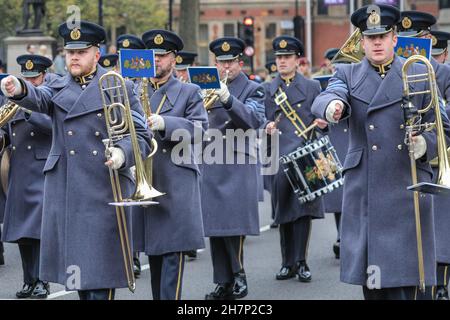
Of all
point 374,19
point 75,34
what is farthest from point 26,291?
point 374,19

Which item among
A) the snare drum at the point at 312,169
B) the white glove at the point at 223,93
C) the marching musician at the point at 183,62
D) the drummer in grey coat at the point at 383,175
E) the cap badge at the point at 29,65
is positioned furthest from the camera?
the marching musician at the point at 183,62

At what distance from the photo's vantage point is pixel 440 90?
8945 millimetres

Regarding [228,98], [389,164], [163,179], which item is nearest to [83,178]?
[163,179]

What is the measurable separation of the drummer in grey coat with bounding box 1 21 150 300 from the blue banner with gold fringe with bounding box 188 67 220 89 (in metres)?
1.80

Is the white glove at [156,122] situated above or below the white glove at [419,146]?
above

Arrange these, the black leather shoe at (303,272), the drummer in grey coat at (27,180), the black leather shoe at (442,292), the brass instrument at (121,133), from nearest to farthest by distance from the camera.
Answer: the brass instrument at (121,133), the black leather shoe at (442,292), the drummer in grey coat at (27,180), the black leather shoe at (303,272)

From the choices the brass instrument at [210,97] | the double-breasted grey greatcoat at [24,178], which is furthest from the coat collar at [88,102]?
the double-breasted grey greatcoat at [24,178]

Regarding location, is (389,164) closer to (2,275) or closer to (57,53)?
(2,275)

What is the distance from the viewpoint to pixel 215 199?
10977 millimetres

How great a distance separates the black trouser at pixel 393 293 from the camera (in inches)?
298

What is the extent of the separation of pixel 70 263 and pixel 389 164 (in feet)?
6.89

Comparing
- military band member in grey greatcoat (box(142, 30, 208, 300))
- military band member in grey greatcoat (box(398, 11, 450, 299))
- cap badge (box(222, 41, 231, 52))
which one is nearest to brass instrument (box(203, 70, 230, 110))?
military band member in grey greatcoat (box(142, 30, 208, 300))

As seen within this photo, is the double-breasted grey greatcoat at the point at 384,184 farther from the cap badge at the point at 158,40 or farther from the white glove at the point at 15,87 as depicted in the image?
the cap badge at the point at 158,40

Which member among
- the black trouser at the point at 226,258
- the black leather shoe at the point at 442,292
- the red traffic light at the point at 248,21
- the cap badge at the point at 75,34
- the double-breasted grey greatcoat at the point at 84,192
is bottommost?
the black leather shoe at the point at 442,292
